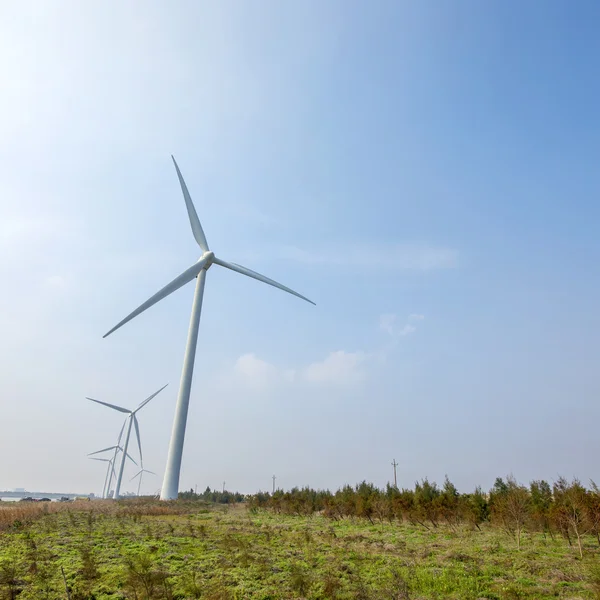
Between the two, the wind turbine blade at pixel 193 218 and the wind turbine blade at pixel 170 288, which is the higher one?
the wind turbine blade at pixel 193 218

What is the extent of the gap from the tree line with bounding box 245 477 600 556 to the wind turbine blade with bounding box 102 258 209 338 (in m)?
27.3

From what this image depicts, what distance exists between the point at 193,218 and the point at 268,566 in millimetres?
43247

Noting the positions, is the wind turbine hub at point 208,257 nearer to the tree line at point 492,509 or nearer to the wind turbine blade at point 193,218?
the wind turbine blade at point 193,218

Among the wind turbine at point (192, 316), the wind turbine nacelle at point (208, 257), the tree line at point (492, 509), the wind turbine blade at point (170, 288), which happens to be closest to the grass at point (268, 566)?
the tree line at point (492, 509)

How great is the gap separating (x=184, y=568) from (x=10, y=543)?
9811 mm

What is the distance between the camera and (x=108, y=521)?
2723cm

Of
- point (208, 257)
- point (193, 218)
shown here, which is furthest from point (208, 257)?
point (193, 218)

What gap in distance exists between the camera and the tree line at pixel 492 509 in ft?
81.9

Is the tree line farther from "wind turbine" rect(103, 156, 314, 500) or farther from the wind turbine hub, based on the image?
the wind turbine hub

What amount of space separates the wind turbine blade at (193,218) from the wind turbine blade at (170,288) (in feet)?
10.5

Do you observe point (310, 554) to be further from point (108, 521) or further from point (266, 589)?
point (108, 521)

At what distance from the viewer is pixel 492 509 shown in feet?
112

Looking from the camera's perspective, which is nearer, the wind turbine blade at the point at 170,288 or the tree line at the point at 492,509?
the tree line at the point at 492,509

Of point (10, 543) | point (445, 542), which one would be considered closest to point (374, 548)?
point (445, 542)
